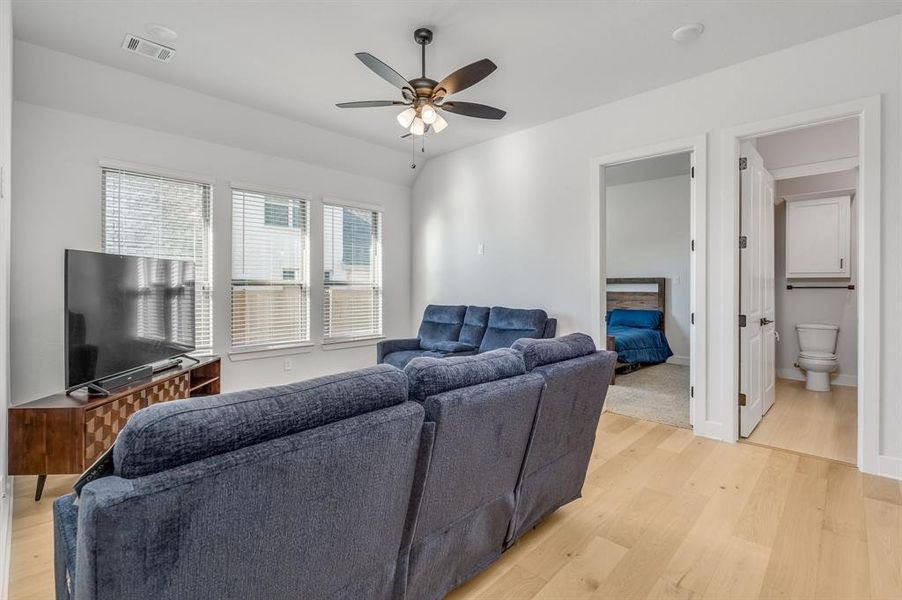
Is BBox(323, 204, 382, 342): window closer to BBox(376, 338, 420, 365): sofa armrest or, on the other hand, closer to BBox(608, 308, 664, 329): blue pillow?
BBox(376, 338, 420, 365): sofa armrest

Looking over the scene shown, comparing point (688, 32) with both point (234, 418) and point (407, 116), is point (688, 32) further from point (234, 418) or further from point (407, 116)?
point (234, 418)

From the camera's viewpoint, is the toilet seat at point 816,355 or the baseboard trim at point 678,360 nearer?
the toilet seat at point 816,355

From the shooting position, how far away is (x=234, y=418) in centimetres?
95

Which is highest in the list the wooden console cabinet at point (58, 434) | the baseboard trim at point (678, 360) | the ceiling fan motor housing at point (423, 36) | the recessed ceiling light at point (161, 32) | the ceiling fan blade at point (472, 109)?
the recessed ceiling light at point (161, 32)

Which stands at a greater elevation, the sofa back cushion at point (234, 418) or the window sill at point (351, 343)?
the sofa back cushion at point (234, 418)

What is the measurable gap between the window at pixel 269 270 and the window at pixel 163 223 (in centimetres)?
26

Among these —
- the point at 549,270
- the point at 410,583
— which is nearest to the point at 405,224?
the point at 549,270

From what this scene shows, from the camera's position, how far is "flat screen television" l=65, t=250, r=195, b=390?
2.44 m

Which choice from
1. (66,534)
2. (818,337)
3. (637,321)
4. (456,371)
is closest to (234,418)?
(66,534)

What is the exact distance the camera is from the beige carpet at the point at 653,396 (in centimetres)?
374

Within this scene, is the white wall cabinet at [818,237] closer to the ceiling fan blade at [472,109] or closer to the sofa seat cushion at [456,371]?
the ceiling fan blade at [472,109]

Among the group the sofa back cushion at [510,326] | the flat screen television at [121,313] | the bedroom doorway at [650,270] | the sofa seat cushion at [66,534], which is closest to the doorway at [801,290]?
the bedroom doorway at [650,270]

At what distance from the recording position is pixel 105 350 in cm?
261

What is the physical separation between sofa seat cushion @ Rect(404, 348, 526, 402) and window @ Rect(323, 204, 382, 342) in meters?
3.69
